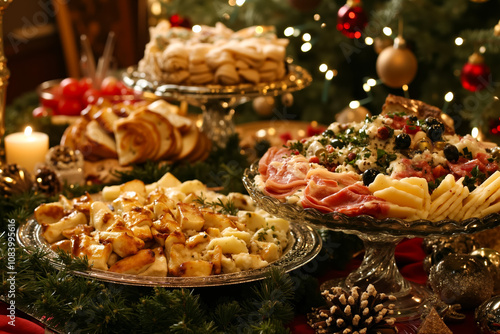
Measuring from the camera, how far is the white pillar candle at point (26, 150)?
1.98m

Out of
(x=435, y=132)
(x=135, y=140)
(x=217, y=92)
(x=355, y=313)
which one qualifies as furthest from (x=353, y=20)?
(x=355, y=313)

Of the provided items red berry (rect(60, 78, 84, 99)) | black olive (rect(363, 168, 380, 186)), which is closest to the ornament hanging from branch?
black olive (rect(363, 168, 380, 186))

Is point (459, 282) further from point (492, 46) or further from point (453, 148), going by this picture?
point (492, 46)

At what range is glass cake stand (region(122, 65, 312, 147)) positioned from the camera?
1979 millimetres

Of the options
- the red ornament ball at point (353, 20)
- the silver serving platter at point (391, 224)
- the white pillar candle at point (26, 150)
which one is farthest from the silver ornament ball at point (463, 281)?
the white pillar candle at point (26, 150)

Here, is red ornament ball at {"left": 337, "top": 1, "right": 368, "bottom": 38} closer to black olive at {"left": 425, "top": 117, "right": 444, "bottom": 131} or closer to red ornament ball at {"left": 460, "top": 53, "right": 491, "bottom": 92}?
red ornament ball at {"left": 460, "top": 53, "right": 491, "bottom": 92}

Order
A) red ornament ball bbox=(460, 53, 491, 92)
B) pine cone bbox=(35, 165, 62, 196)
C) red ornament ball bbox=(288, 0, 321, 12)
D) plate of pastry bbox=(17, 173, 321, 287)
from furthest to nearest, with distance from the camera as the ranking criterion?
red ornament ball bbox=(288, 0, 321, 12)
red ornament ball bbox=(460, 53, 491, 92)
pine cone bbox=(35, 165, 62, 196)
plate of pastry bbox=(17, 173, 321, 287)

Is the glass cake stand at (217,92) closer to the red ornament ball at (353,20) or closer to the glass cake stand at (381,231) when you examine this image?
the red ornament ball at (353,20)

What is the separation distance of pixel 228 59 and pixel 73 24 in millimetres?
3245

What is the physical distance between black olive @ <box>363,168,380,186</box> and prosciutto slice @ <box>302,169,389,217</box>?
2cm

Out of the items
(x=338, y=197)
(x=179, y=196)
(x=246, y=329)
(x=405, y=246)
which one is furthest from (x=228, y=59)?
(x=246, y=329)

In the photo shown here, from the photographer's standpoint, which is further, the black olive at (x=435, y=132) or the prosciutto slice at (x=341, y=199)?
the black olive at (x=435, y=132)

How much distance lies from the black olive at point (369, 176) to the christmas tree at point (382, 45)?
0.89 metres

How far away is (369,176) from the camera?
3.96 ft
